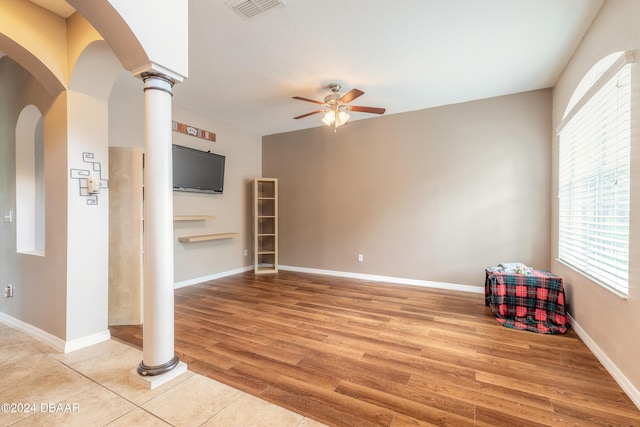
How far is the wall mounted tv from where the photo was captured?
13.7 ft

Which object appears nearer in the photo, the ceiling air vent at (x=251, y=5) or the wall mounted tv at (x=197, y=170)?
the ceiling air vent at (x=251, y=5)

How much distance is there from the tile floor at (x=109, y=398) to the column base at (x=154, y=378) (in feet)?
0.09

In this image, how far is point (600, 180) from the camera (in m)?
2.32

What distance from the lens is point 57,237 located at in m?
2.32

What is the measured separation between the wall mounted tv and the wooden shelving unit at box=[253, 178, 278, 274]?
0.79 meters

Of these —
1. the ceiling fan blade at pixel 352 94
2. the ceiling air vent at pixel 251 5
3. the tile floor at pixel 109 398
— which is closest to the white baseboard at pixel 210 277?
the tile floor at pixel 109 398

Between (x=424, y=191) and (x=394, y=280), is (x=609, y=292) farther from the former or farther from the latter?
(x=394, y=280)

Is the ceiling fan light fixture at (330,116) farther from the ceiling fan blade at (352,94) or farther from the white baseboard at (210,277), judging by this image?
the white baseboard at (210,277)

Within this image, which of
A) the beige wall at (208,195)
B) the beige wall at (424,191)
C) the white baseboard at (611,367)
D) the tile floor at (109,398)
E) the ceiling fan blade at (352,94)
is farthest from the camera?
the beige wall at (424,191)

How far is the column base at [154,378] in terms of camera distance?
1821mm

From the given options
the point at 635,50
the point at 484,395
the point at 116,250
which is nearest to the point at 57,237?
the point at 116,250

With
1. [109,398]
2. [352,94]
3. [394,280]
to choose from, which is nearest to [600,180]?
[352,94]

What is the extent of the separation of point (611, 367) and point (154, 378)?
3217 mm

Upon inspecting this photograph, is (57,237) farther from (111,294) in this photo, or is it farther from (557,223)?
(557,223)
